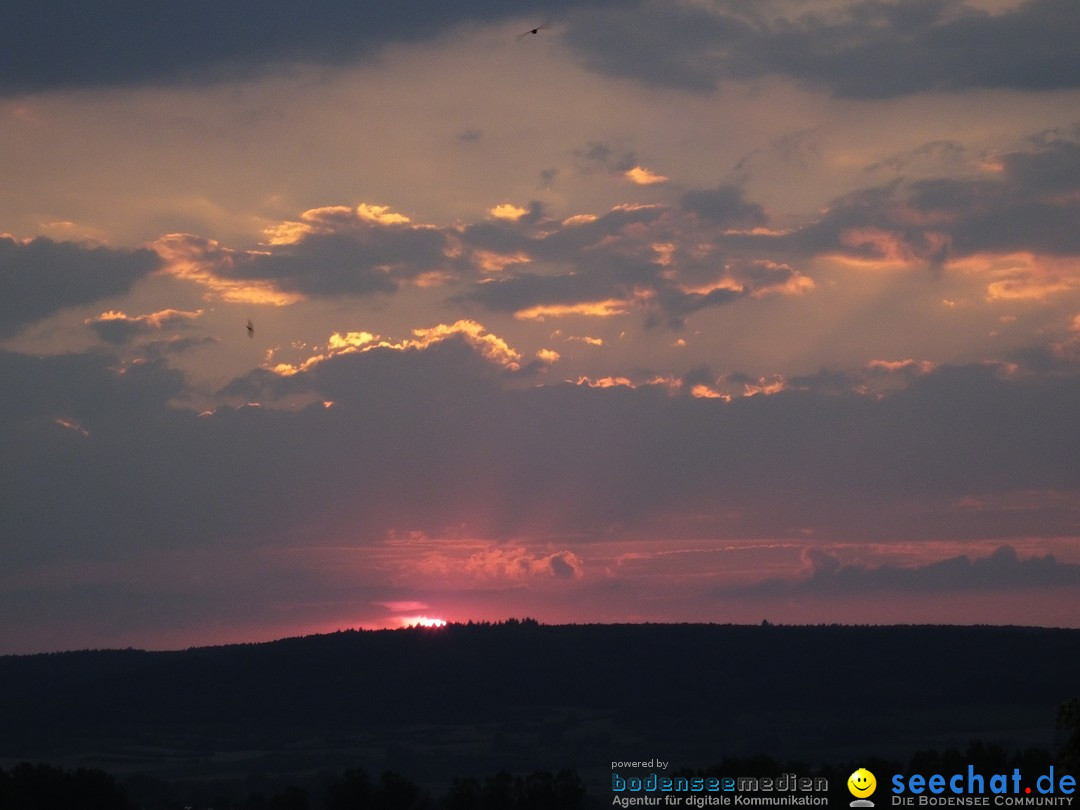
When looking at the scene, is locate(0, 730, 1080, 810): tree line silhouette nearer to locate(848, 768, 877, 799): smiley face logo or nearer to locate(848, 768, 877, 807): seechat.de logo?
locate(848, 768, 877, 799): smiley face logo

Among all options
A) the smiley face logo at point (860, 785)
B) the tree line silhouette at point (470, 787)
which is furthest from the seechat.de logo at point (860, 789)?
the tree line silhouette at point (470, 787)

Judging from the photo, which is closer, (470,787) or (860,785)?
(860,785)

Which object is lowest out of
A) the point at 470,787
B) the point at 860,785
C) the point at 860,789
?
the point at 470,787

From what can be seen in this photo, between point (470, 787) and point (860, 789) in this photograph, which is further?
point (470, 787)

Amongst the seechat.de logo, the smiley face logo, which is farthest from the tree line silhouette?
the seechat.de logo

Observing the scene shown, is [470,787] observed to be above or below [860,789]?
below

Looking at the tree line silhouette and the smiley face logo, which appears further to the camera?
the tree line silhouette

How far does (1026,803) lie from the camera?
3260 inches

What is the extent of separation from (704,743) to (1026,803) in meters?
119

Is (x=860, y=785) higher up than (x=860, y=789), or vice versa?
(x=860, y=785)

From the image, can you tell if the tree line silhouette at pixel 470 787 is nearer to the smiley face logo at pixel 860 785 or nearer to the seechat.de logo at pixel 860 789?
the smiley face logo at pixel 860 785

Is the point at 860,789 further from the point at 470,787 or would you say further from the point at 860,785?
the point at 470,787

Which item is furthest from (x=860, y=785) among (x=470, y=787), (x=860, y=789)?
(x=470, y=787)

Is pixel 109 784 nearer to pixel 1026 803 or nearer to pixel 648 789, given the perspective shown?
pixel 648 789
